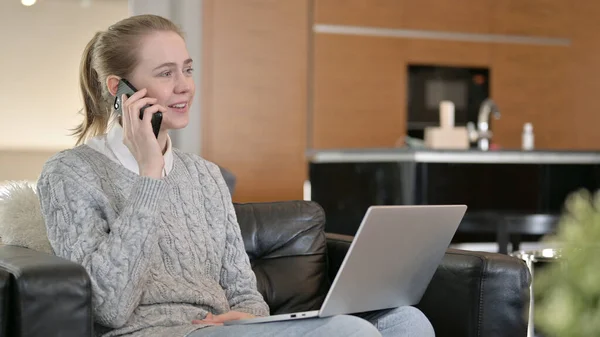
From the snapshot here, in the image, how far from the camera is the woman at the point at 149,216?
1.68 meters

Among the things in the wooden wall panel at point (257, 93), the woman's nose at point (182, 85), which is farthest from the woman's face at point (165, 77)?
the wooden wall panel at point (257, 93)

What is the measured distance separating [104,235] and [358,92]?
505cm

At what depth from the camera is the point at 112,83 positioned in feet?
6.65

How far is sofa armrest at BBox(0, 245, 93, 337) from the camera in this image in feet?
5.01

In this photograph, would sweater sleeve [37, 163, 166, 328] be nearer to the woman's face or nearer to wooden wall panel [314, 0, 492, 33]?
the woman's face

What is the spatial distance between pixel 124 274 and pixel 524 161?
3813 millimetres

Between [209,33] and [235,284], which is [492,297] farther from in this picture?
[209,33]

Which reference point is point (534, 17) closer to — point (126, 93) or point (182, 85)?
point (182, 85)

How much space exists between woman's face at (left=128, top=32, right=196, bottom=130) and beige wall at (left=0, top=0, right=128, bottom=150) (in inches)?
161

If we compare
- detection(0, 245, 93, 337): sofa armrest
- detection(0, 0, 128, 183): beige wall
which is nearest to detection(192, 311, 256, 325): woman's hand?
detection(0, 245, 93, 337): sofa armrest

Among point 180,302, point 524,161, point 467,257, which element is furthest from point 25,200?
point 524,161

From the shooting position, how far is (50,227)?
68.8 inches

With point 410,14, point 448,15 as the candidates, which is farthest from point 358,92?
point 448,15

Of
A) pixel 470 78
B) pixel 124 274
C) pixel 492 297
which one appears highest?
pixel 470 78
